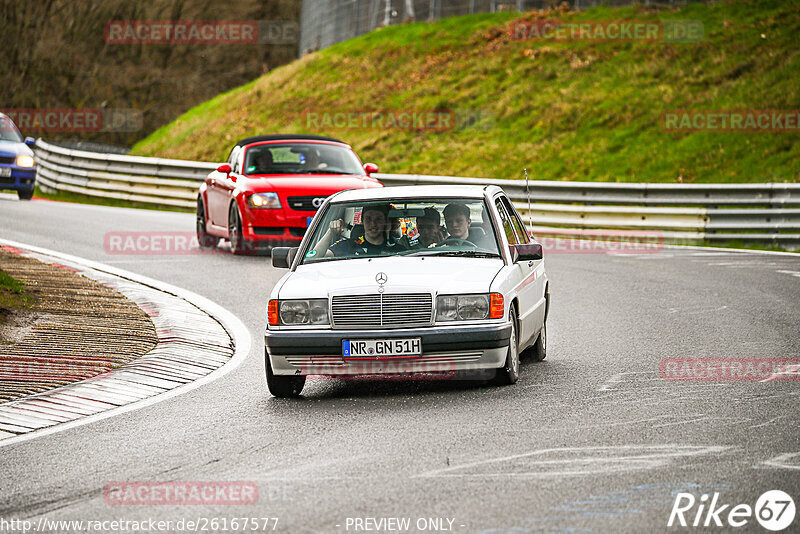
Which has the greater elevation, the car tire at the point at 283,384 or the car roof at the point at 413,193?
the car roof at the point at 413,193

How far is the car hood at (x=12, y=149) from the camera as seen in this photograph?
1026 inches

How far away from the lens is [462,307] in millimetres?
8344

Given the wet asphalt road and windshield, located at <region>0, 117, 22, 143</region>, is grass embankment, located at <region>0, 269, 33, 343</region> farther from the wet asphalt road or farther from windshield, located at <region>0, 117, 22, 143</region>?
windshield, located at <region>0, 117, 22, 143</region>

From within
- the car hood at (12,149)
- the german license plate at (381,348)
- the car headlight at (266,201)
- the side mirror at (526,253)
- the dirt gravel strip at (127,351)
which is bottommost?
the dirt gravel strip at (127,351)

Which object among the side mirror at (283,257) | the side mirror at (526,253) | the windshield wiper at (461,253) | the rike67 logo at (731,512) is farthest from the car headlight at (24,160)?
the rike67 logo at (731,512)

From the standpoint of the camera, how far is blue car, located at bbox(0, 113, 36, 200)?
26.0 metres

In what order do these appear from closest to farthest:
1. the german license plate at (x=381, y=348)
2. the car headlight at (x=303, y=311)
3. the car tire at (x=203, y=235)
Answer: the german license plate at (x=381, y=348) → the car headlight at (x=303, y=311) → the car tire at (x=203, y=235)

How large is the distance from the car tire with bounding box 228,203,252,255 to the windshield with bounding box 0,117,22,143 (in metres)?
11.0

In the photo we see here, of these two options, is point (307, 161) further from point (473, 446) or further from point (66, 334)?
point (473, 446)

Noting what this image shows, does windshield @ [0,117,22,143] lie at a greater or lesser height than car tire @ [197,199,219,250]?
greater

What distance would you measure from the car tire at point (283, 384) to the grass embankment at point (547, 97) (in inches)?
738

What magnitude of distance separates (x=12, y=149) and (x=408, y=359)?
20.0 m

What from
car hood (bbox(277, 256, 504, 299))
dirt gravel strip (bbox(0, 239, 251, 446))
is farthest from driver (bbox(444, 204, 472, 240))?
dirt gravel strip (bbox(0, 239, 251, 446))

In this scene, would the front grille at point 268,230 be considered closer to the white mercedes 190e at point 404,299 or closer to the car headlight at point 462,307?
the white mercedes 190e at point 404,299
